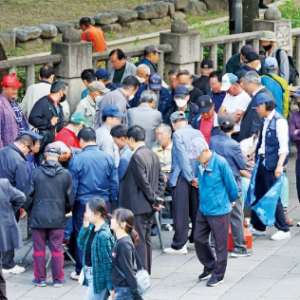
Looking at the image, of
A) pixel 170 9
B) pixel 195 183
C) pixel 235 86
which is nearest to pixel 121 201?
pixel 195 183

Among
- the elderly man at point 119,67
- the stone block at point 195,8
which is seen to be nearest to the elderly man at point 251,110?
the elderly man at point 119,67

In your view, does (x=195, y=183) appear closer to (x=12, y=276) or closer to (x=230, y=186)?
(x=230, y=186)

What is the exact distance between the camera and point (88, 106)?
14.9 metres

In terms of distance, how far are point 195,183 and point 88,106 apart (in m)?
2.62

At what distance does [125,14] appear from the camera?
26.5 meters

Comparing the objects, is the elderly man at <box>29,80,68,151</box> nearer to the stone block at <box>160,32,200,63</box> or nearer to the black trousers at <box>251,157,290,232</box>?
the black trousers at <box>251,157,290,232</box>

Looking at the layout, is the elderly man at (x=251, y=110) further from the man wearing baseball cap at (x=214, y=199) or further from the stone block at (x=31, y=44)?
the stone block at (x=31, y=44)

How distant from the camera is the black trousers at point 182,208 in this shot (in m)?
13.2

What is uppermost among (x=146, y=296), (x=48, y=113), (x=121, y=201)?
(x=48, y=113)

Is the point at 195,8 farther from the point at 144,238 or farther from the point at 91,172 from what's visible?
the point at 144,238

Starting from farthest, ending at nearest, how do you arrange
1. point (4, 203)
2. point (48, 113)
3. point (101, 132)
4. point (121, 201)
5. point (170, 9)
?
point (170, 9) → point (48, 113) → point (101, 132) → point (121, 201) → point (4, 203)

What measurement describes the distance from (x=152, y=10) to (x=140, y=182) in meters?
15.6

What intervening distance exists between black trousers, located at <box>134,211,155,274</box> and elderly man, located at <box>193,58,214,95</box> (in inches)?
150

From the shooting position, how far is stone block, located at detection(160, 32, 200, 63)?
17219mm
